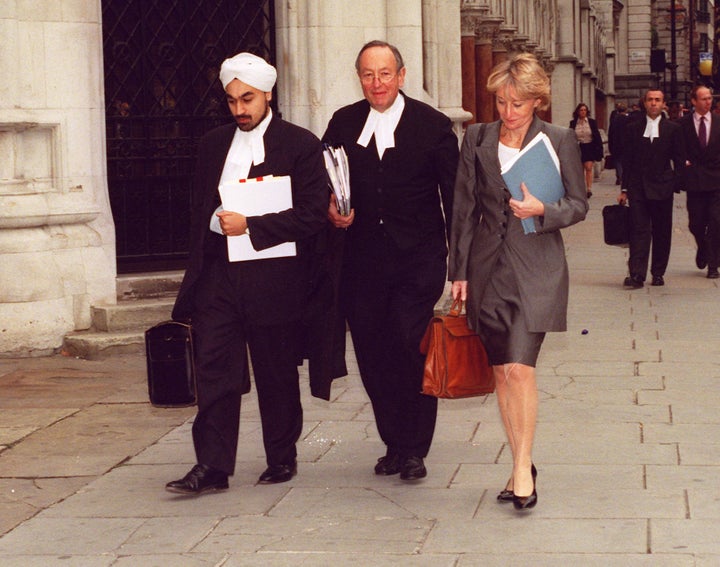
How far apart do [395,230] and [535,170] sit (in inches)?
30.0

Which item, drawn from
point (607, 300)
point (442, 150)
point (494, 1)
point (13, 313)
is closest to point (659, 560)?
point (442, 150)

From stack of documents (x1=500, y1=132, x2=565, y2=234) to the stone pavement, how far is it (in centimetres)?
119

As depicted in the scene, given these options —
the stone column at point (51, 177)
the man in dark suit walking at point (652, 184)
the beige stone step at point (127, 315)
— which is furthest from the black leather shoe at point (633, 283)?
the stone column at point (51, 177)

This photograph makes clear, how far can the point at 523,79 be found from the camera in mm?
6340

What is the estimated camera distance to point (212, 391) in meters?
6.88

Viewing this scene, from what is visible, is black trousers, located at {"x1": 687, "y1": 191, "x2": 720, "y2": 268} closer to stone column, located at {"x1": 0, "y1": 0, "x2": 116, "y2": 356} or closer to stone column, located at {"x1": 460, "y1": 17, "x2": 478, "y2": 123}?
stone column, located at {"x1": 0, "y1": 0, "x2": 116, "y2": 356}

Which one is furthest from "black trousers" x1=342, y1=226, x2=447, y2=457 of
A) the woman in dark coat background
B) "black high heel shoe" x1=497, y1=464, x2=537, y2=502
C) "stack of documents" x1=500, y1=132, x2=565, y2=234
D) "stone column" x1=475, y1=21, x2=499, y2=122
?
the woman in dark coat background

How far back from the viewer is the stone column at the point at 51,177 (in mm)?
11008

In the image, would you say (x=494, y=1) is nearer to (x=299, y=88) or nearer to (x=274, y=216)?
(x=299, y=88)

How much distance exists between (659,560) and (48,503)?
2.64 meters

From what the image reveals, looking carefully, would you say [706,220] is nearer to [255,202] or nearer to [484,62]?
[484,62]

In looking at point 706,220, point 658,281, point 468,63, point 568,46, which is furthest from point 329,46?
point 568,46

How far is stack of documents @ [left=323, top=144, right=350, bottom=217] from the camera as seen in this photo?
6.94 meters

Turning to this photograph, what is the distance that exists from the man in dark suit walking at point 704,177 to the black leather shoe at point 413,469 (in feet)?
28.4
